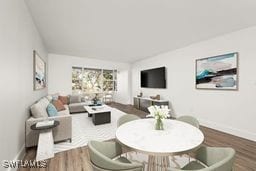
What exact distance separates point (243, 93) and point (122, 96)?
6.02 m

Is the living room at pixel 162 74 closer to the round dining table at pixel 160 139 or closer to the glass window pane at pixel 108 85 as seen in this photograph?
the round dining table at pixel 160 139

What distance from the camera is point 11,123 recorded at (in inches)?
72.5

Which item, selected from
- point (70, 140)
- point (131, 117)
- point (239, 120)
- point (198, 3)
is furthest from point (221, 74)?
point (70, 140)

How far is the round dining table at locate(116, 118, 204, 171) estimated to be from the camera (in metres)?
1.11

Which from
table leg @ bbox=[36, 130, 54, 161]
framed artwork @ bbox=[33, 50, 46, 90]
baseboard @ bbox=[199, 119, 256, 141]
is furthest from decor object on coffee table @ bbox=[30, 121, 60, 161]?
baseboard @ bbox=[199, 119, 256, 141]

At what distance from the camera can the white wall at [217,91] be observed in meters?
2.94

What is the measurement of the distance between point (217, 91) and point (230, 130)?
3.35 feet

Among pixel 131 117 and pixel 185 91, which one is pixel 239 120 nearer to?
pixel 185 91

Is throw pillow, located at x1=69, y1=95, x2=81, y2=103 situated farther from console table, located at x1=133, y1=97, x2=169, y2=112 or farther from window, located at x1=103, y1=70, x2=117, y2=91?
console table, located at x1=133, y1=97, x2=169, y2=112

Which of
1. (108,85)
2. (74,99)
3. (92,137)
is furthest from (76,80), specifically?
(92,137)

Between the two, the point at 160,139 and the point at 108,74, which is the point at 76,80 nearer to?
the point at 108,74

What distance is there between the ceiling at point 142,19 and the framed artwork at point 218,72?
67cm

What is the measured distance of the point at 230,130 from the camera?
10.7 ft

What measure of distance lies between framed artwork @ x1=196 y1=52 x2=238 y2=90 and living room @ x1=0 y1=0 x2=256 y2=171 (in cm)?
2
